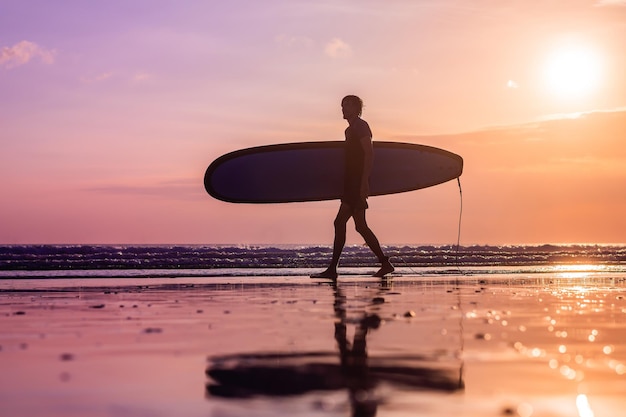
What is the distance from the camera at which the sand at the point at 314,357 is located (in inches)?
133

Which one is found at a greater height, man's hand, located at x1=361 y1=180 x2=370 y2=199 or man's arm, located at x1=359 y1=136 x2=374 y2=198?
man's arm, located at x1=359 y1=136 x2=374 y2=198

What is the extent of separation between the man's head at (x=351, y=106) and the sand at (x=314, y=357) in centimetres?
455

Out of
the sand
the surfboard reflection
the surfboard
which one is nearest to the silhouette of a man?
the surfboard

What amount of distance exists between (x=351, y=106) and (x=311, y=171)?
146 inches

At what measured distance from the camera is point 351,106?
41.8 feet

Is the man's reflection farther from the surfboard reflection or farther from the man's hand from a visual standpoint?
the man's hand

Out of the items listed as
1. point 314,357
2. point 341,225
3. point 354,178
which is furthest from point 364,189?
point 314,357

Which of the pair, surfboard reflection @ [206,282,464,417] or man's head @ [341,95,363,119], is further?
man's head @ [341,95,363,119]

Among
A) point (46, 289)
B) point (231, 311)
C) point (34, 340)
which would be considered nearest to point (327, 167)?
point (46, 289)

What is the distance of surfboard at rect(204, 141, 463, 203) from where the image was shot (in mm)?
16312

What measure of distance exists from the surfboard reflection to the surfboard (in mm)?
11334

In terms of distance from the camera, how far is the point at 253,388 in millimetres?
3701

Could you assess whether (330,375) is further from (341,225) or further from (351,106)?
(351,106)

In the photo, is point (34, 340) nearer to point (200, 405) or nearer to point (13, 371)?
point (13, 371)
